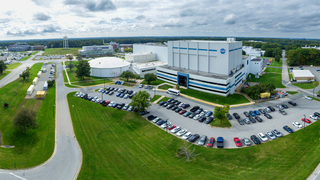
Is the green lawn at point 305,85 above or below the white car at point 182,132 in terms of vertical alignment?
above

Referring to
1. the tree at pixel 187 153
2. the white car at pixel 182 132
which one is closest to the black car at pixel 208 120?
the white car at pixel 182 132

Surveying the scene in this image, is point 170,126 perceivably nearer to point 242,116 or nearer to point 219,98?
point 242,116

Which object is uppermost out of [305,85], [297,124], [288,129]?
[305,85]

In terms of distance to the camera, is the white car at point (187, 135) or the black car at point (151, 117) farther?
the black car at point (151, 117)

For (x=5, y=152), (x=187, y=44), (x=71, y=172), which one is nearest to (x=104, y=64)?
(x=187, y=44)

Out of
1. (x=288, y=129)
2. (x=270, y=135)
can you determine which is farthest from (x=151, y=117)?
(x=288, y=129)

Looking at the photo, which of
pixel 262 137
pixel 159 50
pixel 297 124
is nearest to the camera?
pixel 262 137

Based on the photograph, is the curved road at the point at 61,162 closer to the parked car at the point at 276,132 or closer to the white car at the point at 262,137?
the white car at the point at 262,137
